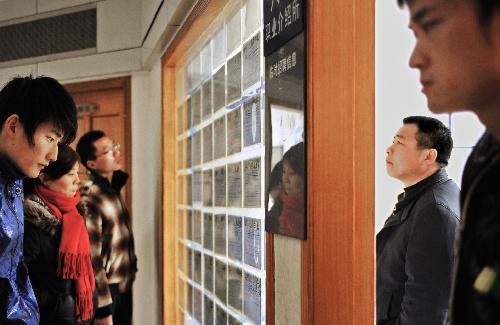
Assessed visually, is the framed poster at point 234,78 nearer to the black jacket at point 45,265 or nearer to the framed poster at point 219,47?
the framed poster at point 219,47

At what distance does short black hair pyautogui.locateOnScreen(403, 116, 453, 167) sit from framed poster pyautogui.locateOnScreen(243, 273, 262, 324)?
737mm

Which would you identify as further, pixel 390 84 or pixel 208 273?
pixel 208 273

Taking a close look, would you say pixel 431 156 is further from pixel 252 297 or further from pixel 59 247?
pixel 59 247

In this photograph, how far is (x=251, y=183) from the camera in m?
2.30

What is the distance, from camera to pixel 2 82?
524cm

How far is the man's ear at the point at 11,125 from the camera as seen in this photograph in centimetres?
175

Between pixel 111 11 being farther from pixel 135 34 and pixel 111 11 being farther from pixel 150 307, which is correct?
pixel 150 307

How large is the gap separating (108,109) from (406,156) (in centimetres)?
337

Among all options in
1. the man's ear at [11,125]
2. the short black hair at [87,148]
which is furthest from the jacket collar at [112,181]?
the man's ear at [11,125]

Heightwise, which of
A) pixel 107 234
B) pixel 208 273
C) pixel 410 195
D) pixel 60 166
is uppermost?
pixel 60 166

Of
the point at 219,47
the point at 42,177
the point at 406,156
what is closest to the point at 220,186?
the point at 219,47

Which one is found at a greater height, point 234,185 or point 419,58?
point 419,58

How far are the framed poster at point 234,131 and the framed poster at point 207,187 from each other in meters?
0.40

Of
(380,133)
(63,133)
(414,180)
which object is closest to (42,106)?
(63,133)
